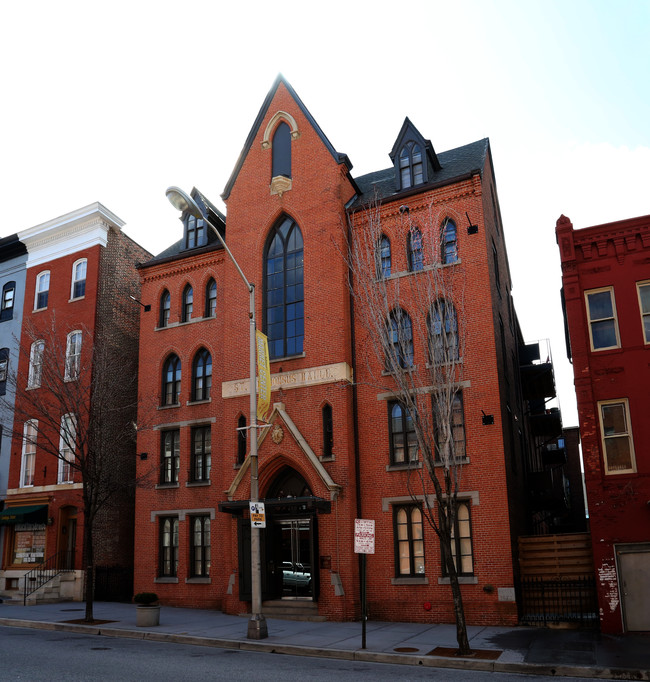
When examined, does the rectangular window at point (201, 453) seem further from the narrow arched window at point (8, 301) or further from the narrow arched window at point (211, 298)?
the narrow arched window at point (8, 301)

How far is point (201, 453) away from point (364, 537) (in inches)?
461

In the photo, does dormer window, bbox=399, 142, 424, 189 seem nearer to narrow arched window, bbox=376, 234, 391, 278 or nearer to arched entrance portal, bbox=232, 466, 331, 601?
narrow arched window, bbox=376, 234, 391, 278

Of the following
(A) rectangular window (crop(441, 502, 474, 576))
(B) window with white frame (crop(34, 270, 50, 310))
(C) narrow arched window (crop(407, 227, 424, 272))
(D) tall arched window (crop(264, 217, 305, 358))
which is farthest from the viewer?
(B) window with white frame (crop(34, 270, 50, 310))

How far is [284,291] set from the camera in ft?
78.6

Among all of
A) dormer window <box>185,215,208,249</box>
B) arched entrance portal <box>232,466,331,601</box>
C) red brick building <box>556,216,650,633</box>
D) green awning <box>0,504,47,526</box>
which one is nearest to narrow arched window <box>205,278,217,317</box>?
dormer window <box>185,215,208,249</box>

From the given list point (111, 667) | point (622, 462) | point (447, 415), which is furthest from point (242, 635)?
point (622, 462)

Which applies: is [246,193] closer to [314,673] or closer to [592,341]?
[592,341]

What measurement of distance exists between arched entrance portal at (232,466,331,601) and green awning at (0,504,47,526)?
10220 millimetres

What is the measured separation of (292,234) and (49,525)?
15527mm

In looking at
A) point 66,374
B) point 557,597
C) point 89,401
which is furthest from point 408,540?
point 66,374

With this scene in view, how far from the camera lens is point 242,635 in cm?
1689

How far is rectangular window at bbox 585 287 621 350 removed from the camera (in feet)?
61.0

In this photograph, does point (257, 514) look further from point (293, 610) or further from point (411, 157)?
point (411, 157)

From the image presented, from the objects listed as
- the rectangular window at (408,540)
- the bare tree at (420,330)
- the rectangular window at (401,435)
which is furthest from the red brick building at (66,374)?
the rectangular window at (408,540)
